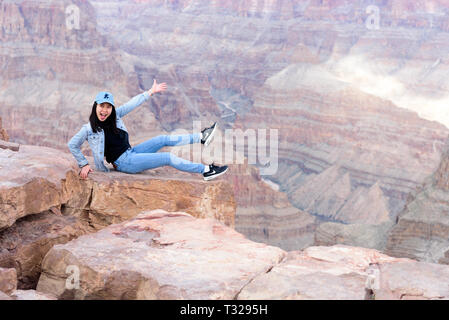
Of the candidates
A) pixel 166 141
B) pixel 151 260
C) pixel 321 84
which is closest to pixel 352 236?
pixel 166 141

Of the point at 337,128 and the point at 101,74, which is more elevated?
the point at 101,74

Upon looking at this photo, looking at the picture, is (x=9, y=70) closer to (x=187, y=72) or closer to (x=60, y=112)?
(x=60, y=112)

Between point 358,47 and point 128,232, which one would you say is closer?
point 128,232

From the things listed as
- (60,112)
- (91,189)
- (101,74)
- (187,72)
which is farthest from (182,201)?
(187,72)

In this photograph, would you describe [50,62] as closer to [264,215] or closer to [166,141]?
[264,215]

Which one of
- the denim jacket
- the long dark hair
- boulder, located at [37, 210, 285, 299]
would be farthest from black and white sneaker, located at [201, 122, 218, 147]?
boulder, located at [37, 210, 285, 299]

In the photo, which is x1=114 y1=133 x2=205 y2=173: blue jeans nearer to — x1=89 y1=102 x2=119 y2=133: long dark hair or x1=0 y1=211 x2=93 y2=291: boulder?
x1=89 y1=102 x2=119 y2=133: long dark hair
